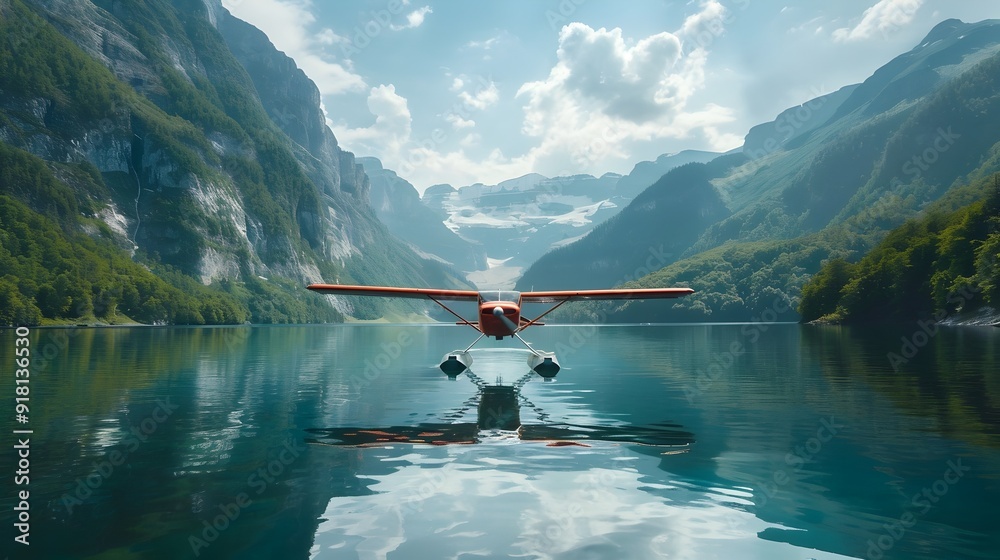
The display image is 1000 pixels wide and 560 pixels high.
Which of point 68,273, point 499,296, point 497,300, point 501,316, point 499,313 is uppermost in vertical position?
point 68,273

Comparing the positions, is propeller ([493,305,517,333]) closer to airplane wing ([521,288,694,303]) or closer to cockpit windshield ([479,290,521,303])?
cockpit windshield ([479,290,521,303])

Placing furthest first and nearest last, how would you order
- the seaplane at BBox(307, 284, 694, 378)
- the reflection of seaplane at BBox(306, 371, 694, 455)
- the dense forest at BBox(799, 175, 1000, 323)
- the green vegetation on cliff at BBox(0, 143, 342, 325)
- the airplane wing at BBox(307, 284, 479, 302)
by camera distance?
the green vegetation on cliff at BBox(0, 143, 342, 325)
the dense forest at BBox(799, 175, 1000, 323)
the airplane wing at BBox(307, 284, 479, 302)
the seaplane at BBox(307, 284, 694, 378)
the reflection of seaplane at BBox(306, 371, 694, 455)

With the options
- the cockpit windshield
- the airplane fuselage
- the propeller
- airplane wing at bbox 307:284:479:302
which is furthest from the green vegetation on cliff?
the propeller

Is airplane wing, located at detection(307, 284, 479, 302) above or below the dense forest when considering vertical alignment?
below

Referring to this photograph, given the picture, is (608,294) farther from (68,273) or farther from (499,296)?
(68,273)

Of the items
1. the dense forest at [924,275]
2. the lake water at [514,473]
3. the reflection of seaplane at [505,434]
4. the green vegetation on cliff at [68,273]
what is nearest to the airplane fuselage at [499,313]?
the lake water at [514,473]

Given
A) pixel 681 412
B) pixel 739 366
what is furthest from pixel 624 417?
pixel 739 366

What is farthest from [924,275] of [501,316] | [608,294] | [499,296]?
[501,316]
